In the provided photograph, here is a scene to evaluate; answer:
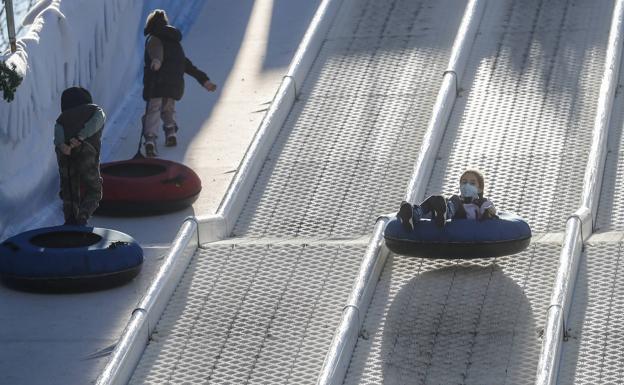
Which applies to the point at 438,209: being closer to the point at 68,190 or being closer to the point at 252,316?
the point at 252,316

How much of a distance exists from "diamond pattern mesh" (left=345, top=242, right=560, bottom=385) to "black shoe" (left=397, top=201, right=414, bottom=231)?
12.8 inches

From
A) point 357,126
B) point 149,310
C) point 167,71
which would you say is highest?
point 167,71

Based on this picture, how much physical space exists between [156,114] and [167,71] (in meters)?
0.35

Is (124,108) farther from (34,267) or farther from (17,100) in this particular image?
(34,267)

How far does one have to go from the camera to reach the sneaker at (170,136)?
39.2ft

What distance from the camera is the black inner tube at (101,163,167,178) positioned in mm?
10836

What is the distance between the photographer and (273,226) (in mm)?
9922

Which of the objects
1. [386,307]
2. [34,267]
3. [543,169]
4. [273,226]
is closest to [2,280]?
[34,267]

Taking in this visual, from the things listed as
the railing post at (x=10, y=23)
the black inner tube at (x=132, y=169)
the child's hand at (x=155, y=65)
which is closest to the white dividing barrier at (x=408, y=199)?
the black inner tube at (x=132, y=169)

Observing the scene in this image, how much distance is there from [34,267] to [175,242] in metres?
0.87

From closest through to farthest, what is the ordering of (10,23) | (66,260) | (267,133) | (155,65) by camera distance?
(66,260), (10,23), (267,133), (155,65)

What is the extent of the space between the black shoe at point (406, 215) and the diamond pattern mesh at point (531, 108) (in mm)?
1183

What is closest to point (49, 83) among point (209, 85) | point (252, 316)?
point (209, 85)

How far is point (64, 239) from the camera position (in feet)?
30.5
